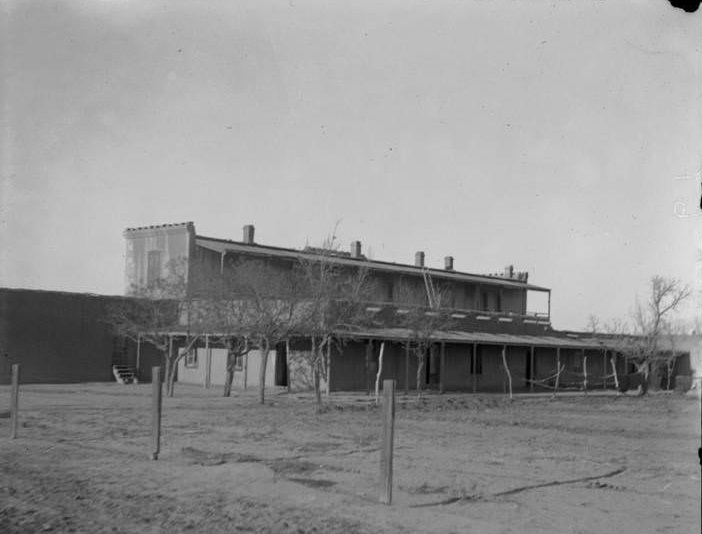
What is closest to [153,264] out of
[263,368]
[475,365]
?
[475,365]

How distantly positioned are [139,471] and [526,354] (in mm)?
36975

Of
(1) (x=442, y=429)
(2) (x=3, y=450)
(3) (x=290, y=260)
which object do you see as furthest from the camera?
(3) (x=290, y=260)

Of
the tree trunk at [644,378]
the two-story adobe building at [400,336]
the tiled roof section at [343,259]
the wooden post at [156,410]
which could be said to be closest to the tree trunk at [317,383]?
the two-story adobe building at [400,336]

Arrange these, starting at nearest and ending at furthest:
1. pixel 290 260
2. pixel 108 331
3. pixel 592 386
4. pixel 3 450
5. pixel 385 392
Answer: pixel 385 392, pixel 3 450, pixel 108 331, pixel 290 260, pixel 592 386

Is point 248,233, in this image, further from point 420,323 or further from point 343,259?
point 420,323

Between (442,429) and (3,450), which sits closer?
(3,450)

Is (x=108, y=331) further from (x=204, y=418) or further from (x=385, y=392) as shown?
(x=385, y=392)

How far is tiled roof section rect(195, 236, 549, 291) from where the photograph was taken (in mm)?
42688

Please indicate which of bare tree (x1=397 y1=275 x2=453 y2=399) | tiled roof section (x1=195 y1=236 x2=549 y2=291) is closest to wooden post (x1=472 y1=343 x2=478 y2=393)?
bare tree (x1=397 y1=275 x2=453 y2=399)

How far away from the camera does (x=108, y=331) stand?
132 feet

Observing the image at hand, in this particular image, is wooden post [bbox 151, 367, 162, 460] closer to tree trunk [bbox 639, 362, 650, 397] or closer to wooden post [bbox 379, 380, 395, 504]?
wooden post [bbox 379, 380, 395, 504]

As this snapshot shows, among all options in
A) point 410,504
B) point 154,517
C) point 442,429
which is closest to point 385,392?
point 410,504

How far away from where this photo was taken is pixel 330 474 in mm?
13250

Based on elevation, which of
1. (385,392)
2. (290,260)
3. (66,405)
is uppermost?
(290,260)
